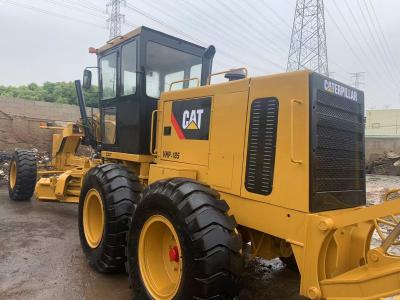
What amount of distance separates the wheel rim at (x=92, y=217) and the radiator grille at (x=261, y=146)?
2.36 m

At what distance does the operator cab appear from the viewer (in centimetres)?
512

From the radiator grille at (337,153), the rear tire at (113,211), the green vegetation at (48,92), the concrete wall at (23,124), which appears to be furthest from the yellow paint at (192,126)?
the green vegetation at (48,92)

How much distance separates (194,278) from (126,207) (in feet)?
5.38

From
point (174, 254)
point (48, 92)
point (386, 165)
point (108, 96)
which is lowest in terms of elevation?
point (174, 254)

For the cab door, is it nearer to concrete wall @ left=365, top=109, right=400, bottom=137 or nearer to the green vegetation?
the green vegetation

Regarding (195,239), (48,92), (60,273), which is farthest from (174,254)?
(48,92)

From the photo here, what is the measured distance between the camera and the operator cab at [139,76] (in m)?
5.12

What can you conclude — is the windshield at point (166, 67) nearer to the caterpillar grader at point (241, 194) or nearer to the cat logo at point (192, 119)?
the caterpillar grader at point (241, 194)

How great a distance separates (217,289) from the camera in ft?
9.96

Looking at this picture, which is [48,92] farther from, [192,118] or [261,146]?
[261,146]

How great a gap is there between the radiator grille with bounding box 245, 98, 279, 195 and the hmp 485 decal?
644 mm

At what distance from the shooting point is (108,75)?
5.95 meters

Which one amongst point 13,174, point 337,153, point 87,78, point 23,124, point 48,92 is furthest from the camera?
point 48,92

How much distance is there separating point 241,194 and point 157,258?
3.35 feet
